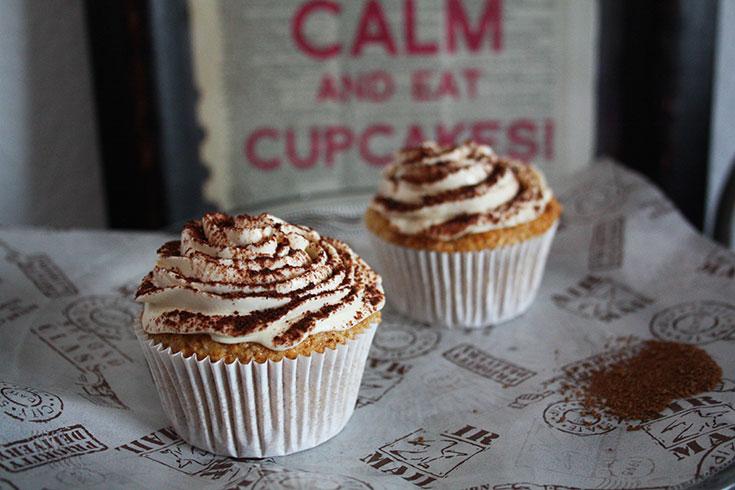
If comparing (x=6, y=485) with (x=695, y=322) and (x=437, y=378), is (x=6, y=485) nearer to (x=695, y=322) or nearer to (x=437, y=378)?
(x=437, y=378)

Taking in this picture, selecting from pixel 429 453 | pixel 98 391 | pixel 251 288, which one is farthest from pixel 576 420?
pixel 98 391

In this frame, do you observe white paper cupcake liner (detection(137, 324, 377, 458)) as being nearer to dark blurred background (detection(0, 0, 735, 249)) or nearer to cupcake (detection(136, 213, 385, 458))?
cupcake (detection(136, 213, 385, 458))

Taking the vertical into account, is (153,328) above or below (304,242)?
below

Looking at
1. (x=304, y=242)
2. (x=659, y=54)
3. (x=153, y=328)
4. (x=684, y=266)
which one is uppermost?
(x=659, y=54)

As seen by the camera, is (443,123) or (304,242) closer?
(304,242)

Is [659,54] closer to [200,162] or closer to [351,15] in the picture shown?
[351,15]

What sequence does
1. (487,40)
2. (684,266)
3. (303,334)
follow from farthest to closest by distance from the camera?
(487,40), (684,266), (303,334)

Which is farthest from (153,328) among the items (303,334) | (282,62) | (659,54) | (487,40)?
(659,54)

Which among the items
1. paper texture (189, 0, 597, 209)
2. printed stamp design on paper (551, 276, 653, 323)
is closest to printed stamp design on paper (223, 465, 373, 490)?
printed stamp design on paper (551, 276, 653, 323)
